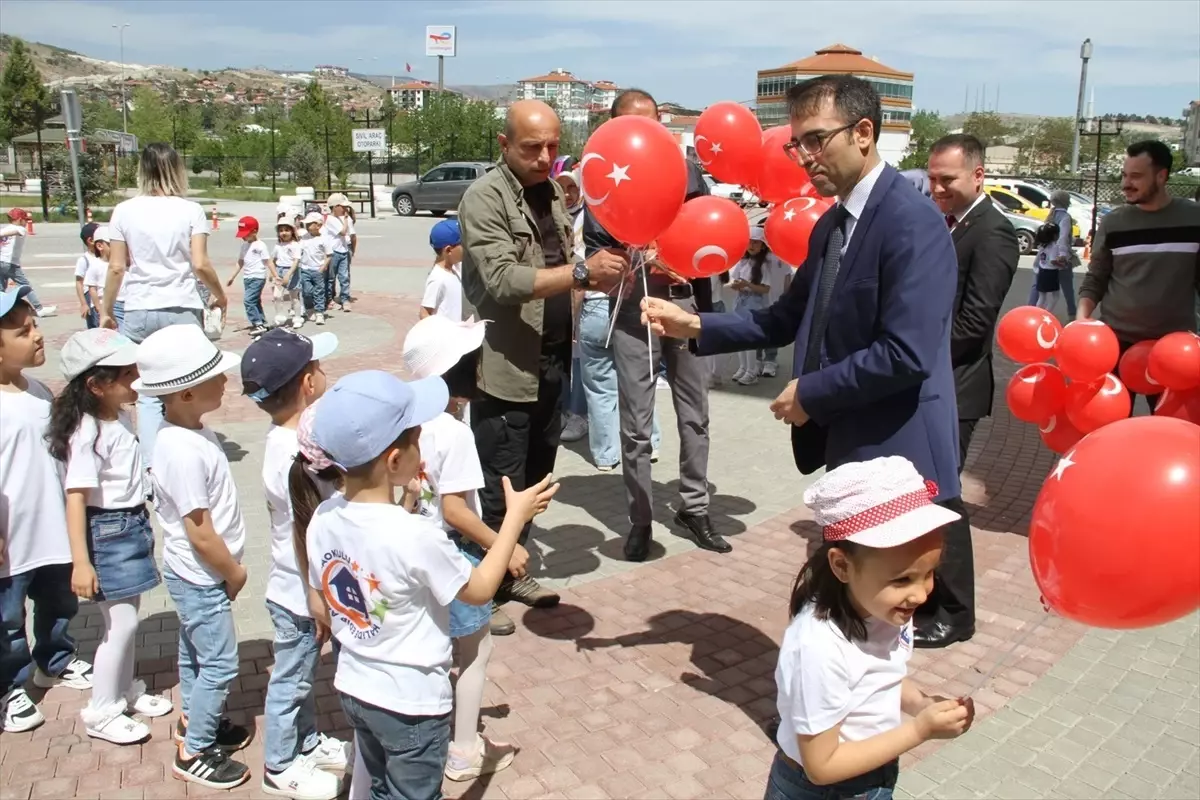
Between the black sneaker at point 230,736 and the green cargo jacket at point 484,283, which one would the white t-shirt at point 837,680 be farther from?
the green cargo jacket at point 484,283

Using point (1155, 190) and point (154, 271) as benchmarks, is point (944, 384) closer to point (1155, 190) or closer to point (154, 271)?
point (1155, 190)

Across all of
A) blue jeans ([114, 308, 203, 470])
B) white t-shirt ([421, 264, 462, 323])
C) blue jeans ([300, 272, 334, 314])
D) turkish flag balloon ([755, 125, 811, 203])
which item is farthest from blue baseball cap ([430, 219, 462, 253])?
blue jeans ([300, 272, 334, 314])

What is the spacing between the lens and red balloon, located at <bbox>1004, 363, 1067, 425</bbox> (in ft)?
16.5

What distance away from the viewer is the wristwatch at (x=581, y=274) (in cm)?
388

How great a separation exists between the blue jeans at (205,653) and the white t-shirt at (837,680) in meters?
2.06

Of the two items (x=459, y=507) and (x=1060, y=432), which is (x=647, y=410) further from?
(x=1060, y=432)

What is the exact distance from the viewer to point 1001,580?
5.07m

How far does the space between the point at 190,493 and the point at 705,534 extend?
314cm

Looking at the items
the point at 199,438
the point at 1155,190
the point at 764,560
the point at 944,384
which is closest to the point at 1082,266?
the point at 1155,190

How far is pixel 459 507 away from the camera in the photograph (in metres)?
3.15

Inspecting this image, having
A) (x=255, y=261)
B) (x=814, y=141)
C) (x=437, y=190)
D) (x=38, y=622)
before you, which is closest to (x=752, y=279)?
(x=255, y=261)

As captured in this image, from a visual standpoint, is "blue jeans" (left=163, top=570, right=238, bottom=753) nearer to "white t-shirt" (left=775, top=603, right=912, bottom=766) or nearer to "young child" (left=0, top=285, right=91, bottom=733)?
"young child" (left=0, top=285, right=91, bottom=733)

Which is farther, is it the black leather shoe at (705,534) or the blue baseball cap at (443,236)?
the blue baseball cap at (443,236)

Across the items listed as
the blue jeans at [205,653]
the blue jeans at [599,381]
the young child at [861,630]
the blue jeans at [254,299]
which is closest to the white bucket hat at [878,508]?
the young child at [861,630]
